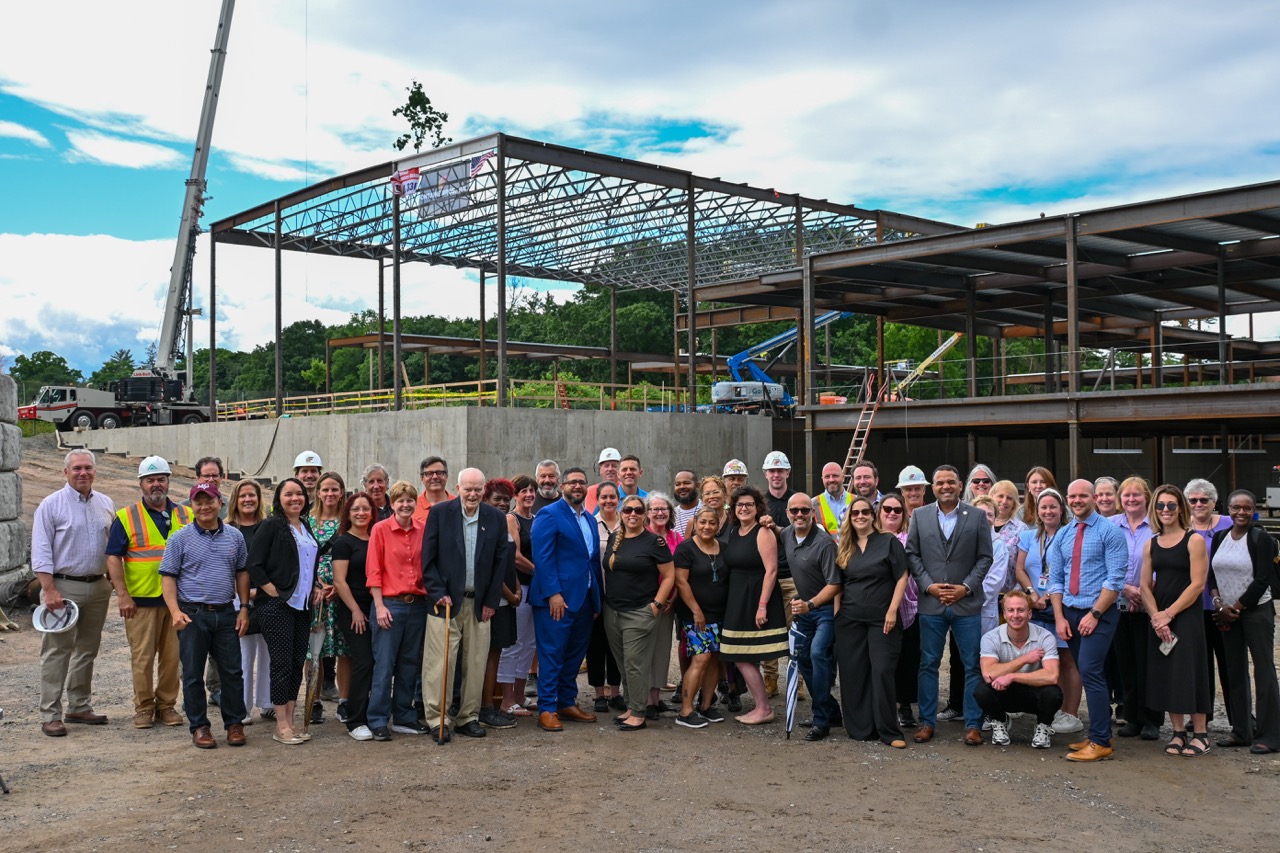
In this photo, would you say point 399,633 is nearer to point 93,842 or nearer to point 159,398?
point 93,842

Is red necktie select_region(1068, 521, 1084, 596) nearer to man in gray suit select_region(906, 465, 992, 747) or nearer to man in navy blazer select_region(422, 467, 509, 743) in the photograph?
man in gray suit select_region(906, 465, 992, 747)

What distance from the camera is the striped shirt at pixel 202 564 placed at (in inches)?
262

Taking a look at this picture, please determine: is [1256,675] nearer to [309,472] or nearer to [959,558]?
[959,558]

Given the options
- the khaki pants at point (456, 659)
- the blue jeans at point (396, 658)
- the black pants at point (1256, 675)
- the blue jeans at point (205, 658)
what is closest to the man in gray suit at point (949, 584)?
the black pants at point (1256, 675)

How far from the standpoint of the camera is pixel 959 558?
275 inches

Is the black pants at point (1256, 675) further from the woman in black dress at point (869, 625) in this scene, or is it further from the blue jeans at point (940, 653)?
the woman in black dress at point (869, 625)

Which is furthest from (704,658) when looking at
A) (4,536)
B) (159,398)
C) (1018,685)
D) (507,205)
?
(159,398)

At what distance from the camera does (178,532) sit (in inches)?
264

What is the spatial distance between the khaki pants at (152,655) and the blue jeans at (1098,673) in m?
5.71

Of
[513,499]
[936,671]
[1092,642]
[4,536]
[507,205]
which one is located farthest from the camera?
[507,205]

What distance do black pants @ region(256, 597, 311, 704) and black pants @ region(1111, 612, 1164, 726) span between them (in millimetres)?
5231

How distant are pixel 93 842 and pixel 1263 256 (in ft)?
73.1

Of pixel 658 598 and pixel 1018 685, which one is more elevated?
pixel 658 598

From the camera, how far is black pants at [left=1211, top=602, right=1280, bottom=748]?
21.8ft
